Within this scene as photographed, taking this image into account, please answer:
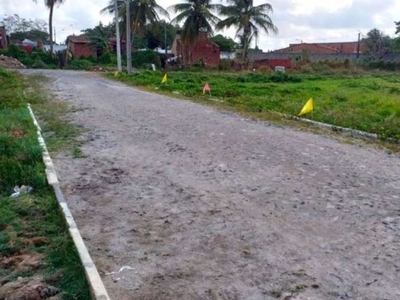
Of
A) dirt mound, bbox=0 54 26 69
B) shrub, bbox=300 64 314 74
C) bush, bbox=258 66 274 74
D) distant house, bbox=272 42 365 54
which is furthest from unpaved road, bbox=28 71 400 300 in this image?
distant house, bbox=272 42 365 54

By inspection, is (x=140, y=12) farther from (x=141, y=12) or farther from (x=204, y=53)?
(x=204, y=53)

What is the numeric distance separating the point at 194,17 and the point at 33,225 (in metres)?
37.1

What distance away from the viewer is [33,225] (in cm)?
405

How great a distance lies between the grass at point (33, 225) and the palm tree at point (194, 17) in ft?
111

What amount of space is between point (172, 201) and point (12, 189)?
1785 mm

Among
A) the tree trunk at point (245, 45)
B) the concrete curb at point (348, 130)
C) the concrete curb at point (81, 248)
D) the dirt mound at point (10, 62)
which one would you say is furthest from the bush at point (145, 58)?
→ the concrete curb at point (81, 248)

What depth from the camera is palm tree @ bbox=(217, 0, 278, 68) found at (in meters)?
39.4

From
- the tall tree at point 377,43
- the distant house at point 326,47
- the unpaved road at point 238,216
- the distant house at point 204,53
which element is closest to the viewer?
the unpaved road at point 238,216

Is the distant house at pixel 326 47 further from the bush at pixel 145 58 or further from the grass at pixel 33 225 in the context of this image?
the grass at pixel 33 225

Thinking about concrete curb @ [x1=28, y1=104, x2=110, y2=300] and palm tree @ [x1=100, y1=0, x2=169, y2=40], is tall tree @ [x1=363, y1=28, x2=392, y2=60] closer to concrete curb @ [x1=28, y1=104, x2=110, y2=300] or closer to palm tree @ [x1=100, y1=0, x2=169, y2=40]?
palm tree @ [x1=100, y1=0, x2=169, y2=40]

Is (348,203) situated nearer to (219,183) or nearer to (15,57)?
(219,183)

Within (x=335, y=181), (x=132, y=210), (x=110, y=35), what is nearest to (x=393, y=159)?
(x=335, y=181)

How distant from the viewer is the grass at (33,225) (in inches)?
125

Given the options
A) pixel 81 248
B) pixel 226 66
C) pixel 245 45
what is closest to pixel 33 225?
pixel 81 248
